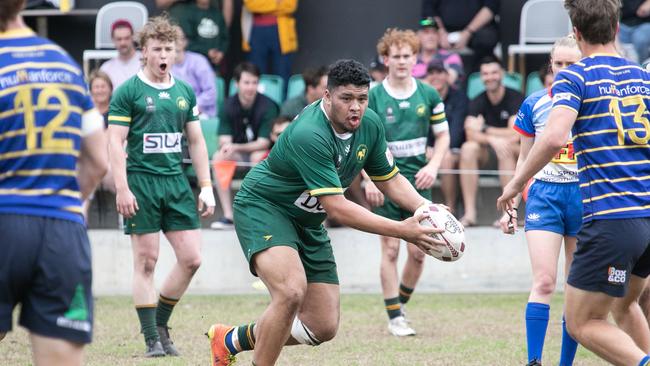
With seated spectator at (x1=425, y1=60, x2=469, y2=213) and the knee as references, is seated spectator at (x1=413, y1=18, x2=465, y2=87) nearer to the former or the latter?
seated spectator at (x1=425, y1=60, x2=469, y2=213)

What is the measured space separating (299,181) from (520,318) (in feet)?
14.6

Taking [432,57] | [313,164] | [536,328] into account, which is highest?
[313,164]

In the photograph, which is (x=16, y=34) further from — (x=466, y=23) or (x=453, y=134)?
(x=466, y=23)

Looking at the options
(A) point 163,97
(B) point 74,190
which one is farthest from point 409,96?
(B) point 74,190

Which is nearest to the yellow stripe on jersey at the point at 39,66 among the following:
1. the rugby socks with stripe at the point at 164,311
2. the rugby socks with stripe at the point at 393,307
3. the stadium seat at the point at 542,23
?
the rugby socks with stripe at the point at 164,311

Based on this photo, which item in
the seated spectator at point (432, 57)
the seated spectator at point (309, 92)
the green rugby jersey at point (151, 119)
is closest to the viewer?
the green rugby jersey at point (151, 119)

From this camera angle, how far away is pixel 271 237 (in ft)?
19.6

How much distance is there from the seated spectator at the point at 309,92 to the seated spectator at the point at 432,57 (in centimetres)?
132

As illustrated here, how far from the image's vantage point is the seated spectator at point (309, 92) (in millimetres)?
11977

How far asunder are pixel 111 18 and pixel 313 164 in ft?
28.8

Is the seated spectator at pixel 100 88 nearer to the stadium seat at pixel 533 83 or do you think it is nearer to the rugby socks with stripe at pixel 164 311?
the rugby socks with stripe at pixel 164 311

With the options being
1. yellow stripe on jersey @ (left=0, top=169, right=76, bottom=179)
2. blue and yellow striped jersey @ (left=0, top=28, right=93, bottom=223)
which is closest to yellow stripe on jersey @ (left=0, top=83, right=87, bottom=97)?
blue and yellow striped jersey @ (left=0, top=28, right=93, bottom=223)

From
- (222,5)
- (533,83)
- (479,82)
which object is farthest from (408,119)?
(222,5)

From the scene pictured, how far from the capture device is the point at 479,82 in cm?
1340
